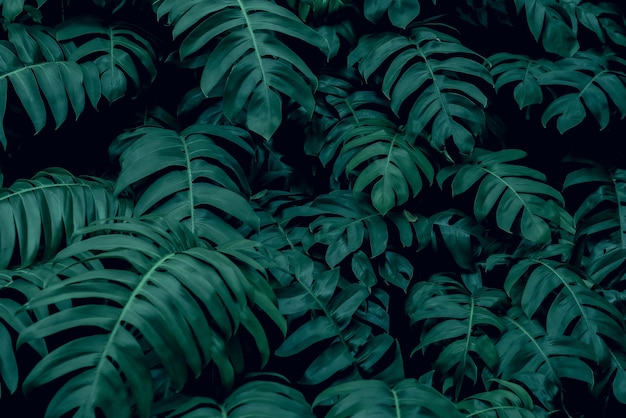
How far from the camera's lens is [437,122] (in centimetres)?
178

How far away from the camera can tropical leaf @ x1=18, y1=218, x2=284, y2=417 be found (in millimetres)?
1030

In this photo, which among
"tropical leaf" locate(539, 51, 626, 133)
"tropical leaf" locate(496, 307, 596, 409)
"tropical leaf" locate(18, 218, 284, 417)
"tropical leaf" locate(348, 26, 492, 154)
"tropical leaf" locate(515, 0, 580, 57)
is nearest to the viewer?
"tropical leaf" locate(18, 218, 284, 417)

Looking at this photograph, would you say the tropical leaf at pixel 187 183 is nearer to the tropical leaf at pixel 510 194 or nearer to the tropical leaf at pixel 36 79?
the tropical leaf at pixel 36 79

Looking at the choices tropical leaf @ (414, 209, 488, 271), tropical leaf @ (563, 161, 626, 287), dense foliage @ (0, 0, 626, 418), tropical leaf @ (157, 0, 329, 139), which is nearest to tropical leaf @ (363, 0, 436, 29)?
dense foliage @ (0, 0, 626, 418)

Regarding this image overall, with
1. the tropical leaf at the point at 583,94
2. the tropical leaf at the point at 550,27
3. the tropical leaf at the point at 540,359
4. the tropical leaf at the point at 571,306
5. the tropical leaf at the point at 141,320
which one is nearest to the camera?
the tropical leaf at the point at 141,320

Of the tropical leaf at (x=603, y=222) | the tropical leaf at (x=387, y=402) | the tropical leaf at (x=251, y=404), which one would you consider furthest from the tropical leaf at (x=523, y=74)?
the tropical leaf at (x=251, y=404)

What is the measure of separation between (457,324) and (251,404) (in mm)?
578

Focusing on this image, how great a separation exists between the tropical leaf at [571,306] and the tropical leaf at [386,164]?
1.14 feet

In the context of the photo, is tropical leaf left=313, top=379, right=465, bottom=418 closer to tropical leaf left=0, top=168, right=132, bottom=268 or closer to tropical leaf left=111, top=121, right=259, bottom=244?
tropical leaf left=111, top=121, right=259, bottom=244

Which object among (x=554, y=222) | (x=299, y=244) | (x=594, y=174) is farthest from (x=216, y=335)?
(x=594, y=174)

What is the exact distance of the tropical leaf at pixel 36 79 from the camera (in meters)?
1.67

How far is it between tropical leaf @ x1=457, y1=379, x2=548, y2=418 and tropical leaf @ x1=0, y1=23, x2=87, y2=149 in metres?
1.19

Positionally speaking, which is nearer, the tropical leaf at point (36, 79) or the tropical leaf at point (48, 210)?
the tropical leaf at point (48, 210)

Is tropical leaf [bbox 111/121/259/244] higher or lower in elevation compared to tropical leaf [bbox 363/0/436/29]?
lower
